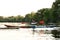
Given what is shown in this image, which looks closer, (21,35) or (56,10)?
(21,35)

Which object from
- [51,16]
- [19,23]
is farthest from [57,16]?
[19,23]

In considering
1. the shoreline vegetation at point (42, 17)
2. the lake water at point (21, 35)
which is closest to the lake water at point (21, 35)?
the lake water at point (21, 35)

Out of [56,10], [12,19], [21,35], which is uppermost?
[56,10]

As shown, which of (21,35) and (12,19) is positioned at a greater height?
(12,19)

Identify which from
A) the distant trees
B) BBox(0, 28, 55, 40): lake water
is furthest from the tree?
the distant trees

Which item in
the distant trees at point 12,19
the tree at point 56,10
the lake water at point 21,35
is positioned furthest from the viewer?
the tree at point 56,10

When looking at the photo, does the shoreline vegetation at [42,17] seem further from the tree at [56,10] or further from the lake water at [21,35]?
the lake water at [21,35]

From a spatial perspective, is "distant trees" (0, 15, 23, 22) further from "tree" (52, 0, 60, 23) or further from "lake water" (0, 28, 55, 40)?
"tree" (52, 0, 60, 23)

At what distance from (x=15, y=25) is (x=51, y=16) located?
0.57 metres

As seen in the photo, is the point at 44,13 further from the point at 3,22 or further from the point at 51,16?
the point at 3,22

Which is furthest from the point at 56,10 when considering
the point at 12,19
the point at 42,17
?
the point at 12,19

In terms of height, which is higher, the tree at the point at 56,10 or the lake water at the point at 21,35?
the tree at the point at 56,10

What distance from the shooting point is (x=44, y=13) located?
12.8 ft

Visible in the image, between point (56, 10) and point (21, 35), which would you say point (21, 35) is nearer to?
point (21, 35)
